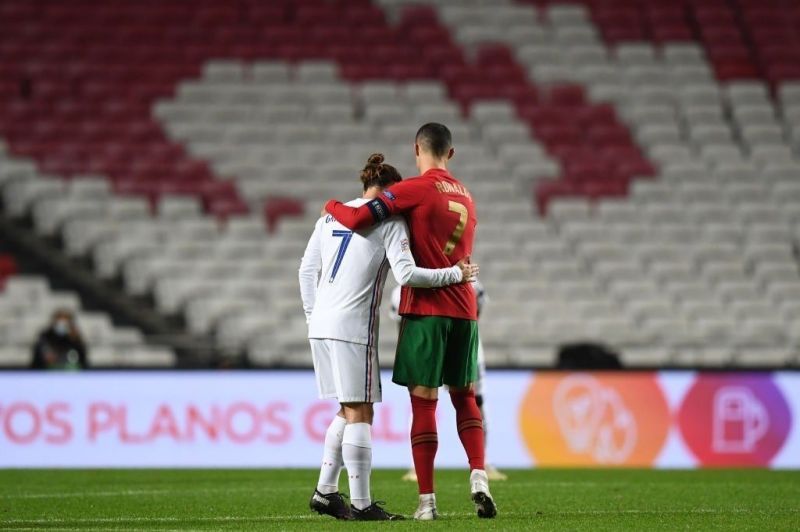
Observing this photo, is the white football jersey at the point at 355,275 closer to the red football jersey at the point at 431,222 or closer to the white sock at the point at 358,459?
the red football jersey at the point at 431,222

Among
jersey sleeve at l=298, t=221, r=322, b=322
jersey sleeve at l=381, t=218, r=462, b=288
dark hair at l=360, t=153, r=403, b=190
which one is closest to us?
jersey sleeve at l=381, t=218, r=462, b=288

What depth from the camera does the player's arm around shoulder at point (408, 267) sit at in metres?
7.25

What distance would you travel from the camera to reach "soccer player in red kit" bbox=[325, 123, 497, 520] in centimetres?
734

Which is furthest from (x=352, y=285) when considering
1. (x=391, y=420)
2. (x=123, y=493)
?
(x=391, y=420)

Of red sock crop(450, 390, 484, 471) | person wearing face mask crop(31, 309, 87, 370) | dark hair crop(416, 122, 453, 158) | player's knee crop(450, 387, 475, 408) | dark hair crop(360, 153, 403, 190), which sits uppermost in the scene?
dark hair crop(416, 122, 453, 158)

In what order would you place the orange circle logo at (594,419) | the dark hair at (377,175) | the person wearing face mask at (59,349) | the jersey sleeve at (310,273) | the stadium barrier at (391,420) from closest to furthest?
the dark hair at (377,175), the jersey sleeve at (310,273), the stadium barrier at (391,420), the orange circle logo at (594,419), the person wearing face mask at (59,349)

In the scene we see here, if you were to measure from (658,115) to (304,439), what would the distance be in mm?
9735

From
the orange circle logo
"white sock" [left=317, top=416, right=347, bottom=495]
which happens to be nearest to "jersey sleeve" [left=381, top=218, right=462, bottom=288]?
"white sock" [left=317, top=416, right=347, bottom=495]

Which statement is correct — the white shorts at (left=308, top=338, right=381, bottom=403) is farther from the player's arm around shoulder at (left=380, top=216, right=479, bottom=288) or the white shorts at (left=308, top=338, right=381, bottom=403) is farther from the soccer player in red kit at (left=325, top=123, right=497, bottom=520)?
the player's arm around shoulder at (left=380, top=216, right=479, bottom=288)

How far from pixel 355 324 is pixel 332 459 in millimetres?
752

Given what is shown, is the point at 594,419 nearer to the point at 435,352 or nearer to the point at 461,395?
the point at 461,395

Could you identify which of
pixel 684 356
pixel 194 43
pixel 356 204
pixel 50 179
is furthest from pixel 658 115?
pixel 356 204

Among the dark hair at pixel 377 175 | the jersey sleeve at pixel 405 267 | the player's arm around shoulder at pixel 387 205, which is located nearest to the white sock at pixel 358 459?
the jersey sleeve at pixel 405 267

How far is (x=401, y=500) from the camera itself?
9.26 m
